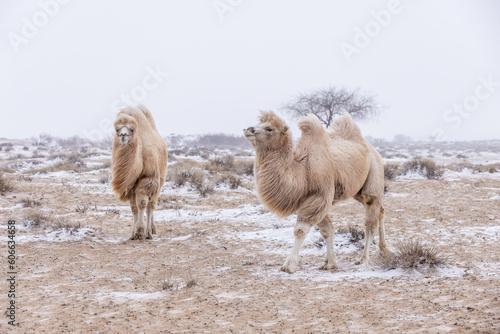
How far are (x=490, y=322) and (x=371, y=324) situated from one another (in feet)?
3.34

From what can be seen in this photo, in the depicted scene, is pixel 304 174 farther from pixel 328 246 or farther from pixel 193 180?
pixel 193 180

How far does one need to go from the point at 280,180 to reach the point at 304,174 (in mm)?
422

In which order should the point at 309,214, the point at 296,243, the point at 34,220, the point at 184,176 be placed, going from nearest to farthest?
1. the point at 309,214
2. the point at 296,243
3. the point at 34,220
4. the point at 184,176

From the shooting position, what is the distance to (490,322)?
141 inches

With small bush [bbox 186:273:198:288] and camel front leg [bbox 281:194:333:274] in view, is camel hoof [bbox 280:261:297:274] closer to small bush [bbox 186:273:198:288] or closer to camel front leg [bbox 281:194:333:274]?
camel front leg [bbox 281:194:333:274]

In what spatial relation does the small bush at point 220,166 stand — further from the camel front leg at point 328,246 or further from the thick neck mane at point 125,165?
the camel front leg at point 328,246

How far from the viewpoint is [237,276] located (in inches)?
226

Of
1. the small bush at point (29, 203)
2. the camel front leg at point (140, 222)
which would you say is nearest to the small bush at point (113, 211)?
the small bush at point (29, 203)

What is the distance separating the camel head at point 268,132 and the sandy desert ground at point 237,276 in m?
1.88

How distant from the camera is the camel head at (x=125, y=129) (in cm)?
746

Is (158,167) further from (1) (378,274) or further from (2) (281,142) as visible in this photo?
(1) (378,274)

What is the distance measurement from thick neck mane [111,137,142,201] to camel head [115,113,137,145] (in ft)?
0.50

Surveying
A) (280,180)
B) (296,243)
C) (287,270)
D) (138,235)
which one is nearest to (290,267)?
(287,270)

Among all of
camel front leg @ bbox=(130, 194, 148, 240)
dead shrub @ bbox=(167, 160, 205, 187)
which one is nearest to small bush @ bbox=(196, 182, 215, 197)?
dead shrub @ bbox=(167, 160, 205, 187)
